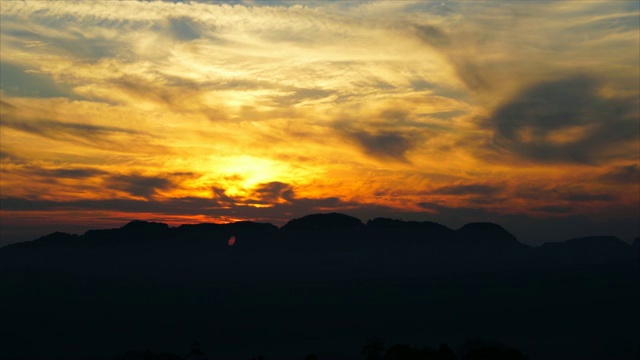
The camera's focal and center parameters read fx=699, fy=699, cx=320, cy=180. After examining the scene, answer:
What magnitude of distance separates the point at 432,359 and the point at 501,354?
17.9 metres

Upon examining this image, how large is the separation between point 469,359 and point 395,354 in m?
19.8

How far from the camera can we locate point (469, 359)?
184500 millimetres

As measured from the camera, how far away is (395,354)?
190250mm

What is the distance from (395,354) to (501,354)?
28058 mm

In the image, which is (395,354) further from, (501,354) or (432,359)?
(501,354)

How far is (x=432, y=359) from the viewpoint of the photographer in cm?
18600

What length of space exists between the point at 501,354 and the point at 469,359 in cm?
849

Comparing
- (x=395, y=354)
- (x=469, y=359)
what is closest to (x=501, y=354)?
(x=469, y=359)

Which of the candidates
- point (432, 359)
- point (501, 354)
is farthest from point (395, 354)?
point (501, 354)

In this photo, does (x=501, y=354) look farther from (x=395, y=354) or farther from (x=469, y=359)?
(x=395, y=354)

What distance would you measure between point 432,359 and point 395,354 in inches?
406
